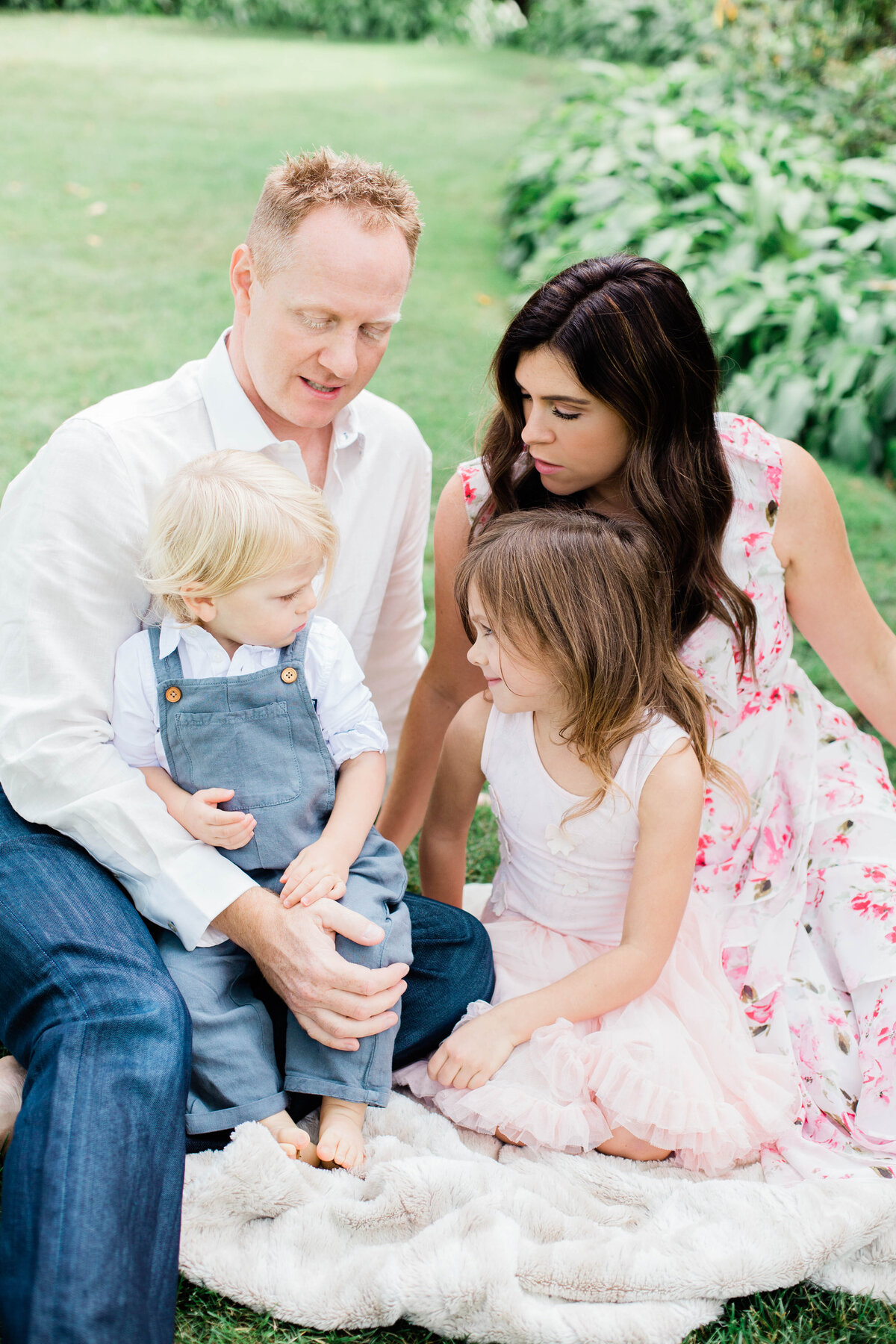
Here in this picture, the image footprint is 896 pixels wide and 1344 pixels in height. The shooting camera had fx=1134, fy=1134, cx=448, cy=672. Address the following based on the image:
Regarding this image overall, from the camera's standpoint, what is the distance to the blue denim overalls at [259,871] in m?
1.97

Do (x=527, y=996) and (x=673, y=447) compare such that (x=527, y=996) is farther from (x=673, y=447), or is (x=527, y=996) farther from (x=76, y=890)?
(x=673, y=447)

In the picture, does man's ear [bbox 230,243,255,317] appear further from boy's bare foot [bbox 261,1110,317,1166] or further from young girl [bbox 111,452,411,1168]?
boy's bare foot [bbox 261,1110,317,1166]

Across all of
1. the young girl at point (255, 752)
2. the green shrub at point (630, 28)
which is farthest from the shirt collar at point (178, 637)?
the green shrub at point (630, 28)

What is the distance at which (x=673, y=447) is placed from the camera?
7.48 ft

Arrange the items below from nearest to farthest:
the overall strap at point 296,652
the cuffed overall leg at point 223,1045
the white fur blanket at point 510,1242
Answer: the white fur blanket at point 510,1242 → the cuffed overall leg at point 223,1045 → the overall strap at point 296,652

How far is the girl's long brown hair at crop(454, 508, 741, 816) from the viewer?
2092 mm

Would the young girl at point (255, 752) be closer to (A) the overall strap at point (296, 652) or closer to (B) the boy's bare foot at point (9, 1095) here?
(A) the overall strap at point (296, 652)

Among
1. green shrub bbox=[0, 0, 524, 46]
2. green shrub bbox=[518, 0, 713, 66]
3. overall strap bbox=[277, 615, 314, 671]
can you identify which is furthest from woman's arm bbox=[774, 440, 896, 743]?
green shrub bbox=[0, 0, 524, 46]

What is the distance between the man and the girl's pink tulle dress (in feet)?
0.56

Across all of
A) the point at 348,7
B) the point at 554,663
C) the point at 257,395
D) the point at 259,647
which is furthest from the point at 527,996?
the point at 348,7

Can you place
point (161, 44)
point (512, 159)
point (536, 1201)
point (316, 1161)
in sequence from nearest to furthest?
point (536, 1201) < point (316, 1161) < point (512, 159) < point (161, 44)

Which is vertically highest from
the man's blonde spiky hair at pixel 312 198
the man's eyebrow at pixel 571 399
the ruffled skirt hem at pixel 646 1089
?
the man's blonde spiky hair at pixel 312 198

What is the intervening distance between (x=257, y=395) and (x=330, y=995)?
1.23 meters

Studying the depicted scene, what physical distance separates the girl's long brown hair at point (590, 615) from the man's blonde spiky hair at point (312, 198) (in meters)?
0.67
